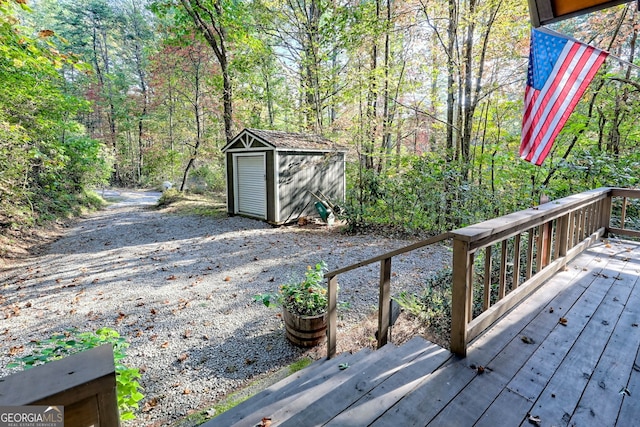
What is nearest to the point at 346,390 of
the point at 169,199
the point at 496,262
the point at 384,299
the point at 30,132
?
the point at 384,299

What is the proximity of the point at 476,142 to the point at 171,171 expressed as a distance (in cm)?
1864

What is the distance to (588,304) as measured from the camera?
2838mm

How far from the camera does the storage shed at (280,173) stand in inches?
377

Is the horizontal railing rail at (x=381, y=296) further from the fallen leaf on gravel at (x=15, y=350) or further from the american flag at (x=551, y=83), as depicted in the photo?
the fallen leaf on gravel at (x=15, y=350)

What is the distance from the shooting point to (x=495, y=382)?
1.88 meters

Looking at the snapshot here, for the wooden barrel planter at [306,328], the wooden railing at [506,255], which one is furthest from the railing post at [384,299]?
the wooden barrel planter at [306,328]

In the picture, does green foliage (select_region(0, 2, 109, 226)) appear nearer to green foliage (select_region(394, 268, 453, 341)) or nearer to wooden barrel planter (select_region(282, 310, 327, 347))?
wooden barrel planter (select_region(282, 310, 327, 347))

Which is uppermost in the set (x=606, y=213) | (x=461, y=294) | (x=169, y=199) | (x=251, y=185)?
(x=251, y=185)

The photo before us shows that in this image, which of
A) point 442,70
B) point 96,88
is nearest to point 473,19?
point 442,70

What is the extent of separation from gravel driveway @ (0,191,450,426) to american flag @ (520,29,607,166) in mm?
2593

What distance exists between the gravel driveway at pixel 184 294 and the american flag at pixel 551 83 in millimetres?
2593

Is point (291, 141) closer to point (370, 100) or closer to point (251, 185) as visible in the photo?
point (251, 185)

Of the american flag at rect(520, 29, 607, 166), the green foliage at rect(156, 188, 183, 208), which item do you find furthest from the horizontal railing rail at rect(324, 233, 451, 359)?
the green foliage at rect(156, 188, 183, 208)

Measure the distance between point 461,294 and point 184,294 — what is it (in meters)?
4.10
